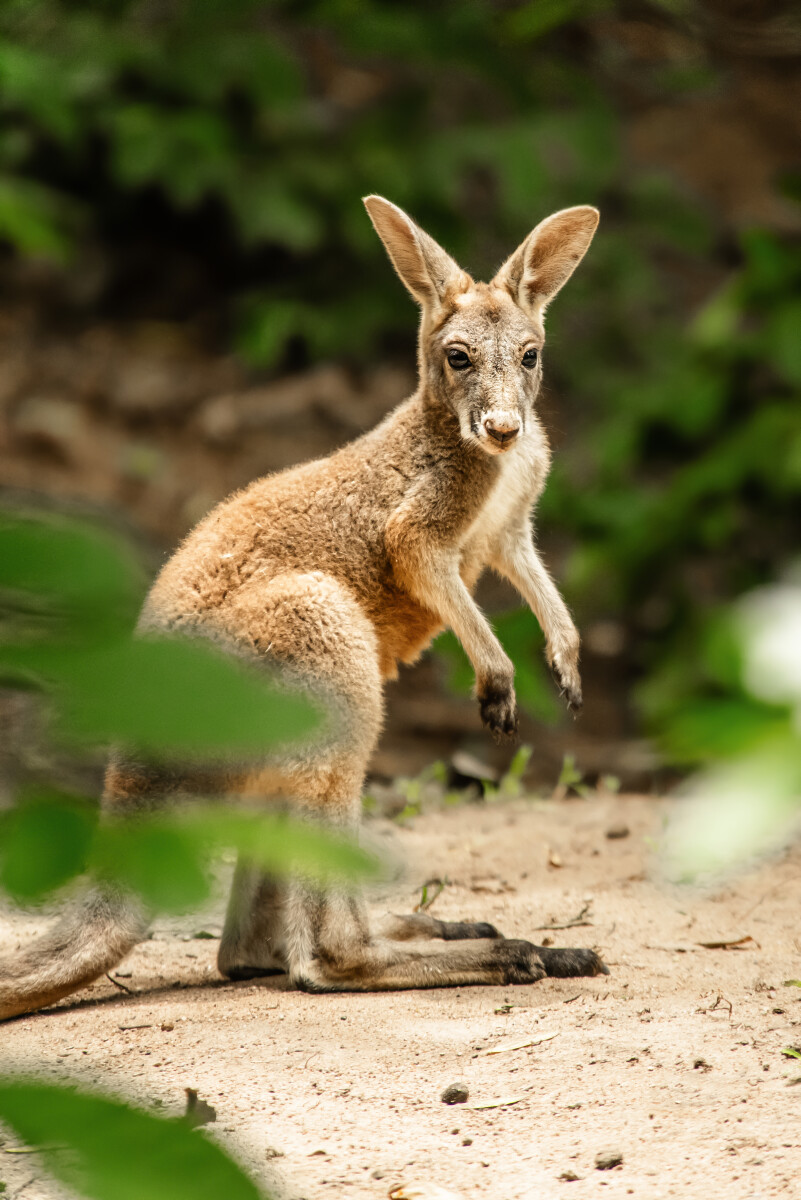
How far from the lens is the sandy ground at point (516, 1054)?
2520 millimetres

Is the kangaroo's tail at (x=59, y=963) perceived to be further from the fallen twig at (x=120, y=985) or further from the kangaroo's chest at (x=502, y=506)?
the kangaroo's chest at (x=502, y=506)

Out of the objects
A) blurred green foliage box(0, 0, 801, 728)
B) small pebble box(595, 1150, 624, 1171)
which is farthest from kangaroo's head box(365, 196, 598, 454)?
blurred green foliage box(0, 0, 801, 728)

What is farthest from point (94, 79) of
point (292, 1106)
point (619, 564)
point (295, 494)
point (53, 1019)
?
point (292, 1106)

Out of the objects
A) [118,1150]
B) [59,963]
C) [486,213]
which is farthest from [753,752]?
[486,213]

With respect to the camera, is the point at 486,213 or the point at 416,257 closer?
the point at 416,257

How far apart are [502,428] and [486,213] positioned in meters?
9.01

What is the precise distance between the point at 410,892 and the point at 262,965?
74 centimetres

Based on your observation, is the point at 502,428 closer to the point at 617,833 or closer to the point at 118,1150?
the point at 617,833

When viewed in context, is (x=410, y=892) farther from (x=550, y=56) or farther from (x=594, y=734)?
(x=550, y=56)

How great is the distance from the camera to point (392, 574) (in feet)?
13.8

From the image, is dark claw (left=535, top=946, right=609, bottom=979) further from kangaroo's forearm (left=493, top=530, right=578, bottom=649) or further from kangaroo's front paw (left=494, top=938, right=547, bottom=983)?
kangaroo's forearm (left=493, top=530, right=578, bottom=649)

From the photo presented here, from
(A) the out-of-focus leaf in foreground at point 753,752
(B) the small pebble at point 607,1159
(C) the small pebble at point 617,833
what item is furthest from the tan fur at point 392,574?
(A) the out-of-focus leaf in foreground at point 753,752

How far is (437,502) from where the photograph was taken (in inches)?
166

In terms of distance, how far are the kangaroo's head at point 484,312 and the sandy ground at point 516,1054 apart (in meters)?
1.51
